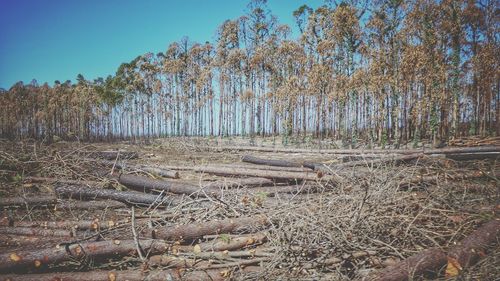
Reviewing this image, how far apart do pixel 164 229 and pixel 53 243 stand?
4.83 ft

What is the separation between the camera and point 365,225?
3602 millimetres

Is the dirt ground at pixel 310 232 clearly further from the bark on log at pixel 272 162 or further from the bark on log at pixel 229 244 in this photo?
the bark on log at pixel 272 162

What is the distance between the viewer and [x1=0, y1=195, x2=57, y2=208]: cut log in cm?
529

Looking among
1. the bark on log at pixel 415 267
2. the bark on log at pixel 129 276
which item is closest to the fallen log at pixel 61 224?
the bark on log at pixel 129 276

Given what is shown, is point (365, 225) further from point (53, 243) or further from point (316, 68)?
point (316, 68)

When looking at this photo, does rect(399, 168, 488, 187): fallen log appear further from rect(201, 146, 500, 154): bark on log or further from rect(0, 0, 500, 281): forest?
rect(201, 146, 500, 154): bark on log

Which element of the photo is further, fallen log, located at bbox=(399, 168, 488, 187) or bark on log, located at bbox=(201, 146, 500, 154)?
bark on log, located at bbox=(201, 146, 500, 154)

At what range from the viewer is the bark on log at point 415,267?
2641 mm

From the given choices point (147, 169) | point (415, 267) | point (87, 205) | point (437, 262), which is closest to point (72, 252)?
point (87, 205)

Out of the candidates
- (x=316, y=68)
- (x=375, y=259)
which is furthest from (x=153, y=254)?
(x=316, y=68)

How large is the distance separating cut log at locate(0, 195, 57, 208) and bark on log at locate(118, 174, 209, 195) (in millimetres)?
1405

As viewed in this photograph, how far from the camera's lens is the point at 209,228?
→ 3.86m

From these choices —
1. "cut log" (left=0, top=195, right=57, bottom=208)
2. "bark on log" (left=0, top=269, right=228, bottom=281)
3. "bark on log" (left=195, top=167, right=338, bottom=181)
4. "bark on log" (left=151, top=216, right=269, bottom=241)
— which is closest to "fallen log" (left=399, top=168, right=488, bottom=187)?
"bark on log" (left=195, top=167, right=338, bottom=181)

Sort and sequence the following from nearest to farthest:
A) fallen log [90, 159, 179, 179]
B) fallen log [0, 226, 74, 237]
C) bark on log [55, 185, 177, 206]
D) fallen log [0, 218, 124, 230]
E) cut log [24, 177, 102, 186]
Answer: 1. fallen log [0, 226, 74, 237]
2. fallen log [0, 218, 124, 230]
3. bark on log [55, 185, 177, 206]
4. cut log [24, 177, 102, 186]
5. fallen log [90, 159, 179, 179]
